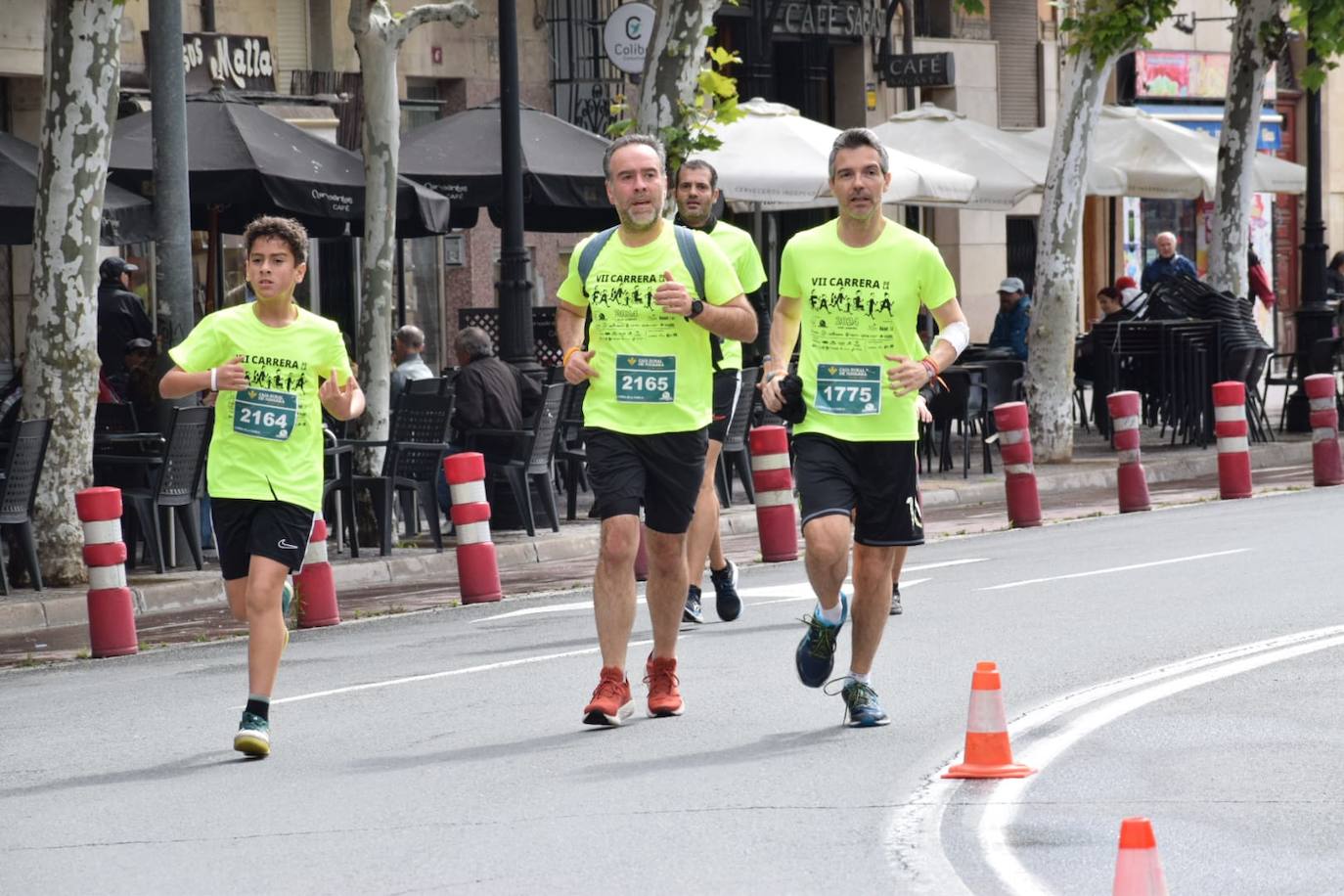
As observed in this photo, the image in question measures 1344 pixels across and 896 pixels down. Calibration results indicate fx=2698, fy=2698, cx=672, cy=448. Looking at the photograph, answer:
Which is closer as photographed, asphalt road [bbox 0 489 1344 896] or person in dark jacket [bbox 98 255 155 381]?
asphalt road [bbox 0 489 1344 896]

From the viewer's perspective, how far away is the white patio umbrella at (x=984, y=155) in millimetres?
26422

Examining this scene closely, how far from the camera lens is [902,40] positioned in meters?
36.3

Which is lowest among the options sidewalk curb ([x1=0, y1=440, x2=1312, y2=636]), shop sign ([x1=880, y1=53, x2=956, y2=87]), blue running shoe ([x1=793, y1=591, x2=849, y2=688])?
sidewalk curb ([x1=0, y1=440, x2=1312, y2=636])

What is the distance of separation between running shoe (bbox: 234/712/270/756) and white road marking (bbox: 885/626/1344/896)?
226 cm

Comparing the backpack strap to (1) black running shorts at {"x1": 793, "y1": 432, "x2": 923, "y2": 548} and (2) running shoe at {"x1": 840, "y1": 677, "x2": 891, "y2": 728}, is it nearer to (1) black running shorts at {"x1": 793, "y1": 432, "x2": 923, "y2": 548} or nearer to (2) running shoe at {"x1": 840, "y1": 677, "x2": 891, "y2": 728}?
(1) black running shorts at {"x1": 793, "y1": 432, "x2": 923, "y2": 548}

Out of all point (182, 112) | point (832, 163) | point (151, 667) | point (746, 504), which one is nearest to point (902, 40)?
point (746, 504)

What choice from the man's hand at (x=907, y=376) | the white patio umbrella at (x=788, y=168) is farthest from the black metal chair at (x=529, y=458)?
the man's hand at (x=907, y=376)

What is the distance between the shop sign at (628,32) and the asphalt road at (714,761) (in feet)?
43.9

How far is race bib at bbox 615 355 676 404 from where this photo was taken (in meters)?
9.02

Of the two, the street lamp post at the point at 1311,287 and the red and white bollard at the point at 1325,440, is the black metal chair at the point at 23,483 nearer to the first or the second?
the red and white bollard at the point at 1325,440

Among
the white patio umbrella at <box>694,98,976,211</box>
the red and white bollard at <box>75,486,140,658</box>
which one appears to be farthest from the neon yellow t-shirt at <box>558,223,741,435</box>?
the white patio umbrella at <box>694,98,976,211</box>

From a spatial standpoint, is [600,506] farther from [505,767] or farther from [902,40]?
[902,40]

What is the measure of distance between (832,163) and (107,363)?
→ 35.7ft

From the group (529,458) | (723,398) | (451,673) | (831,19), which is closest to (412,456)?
Answer: (529,458)
